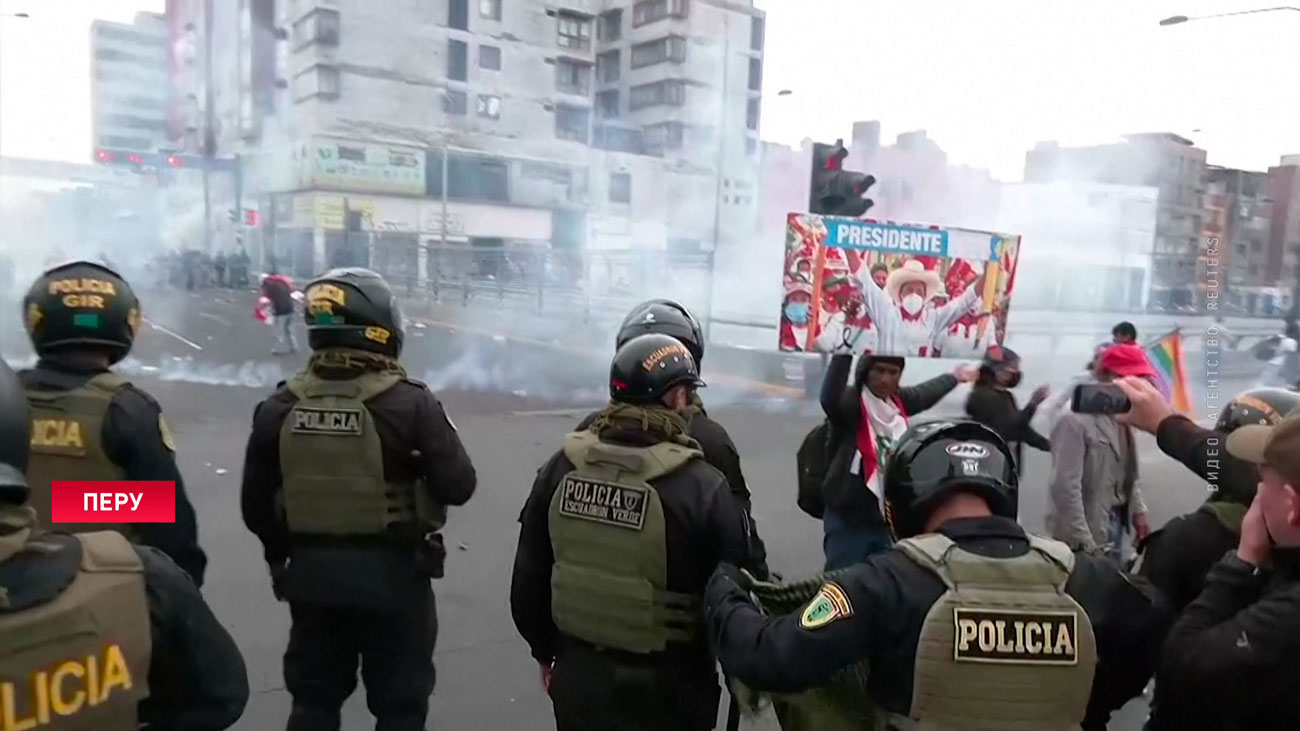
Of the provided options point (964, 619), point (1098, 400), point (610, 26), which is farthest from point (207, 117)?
point (964, 619)

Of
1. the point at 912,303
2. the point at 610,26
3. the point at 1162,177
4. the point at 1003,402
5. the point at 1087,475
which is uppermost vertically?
the point at 610,26

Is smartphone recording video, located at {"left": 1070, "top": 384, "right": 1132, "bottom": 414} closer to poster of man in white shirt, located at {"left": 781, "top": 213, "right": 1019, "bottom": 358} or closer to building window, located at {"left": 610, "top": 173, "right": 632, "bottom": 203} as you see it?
poster of man in white shirt, located at {"left": 781, "top": 213, "right": 1019, "bottom": 358}

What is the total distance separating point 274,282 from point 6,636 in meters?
13.2

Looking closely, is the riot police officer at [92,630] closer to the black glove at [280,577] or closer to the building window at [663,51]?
the black glove at [280,577]

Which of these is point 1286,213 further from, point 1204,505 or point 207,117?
point 207,117

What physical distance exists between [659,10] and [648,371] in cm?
2069

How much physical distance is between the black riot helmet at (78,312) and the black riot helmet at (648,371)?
1.42 metres

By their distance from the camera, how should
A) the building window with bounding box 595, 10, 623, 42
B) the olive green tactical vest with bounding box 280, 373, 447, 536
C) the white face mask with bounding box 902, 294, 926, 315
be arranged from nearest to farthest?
the olive green tactical vest with bounding box 280, 373, 447, 536 < the white face mask with bounding box 902, 294, 926, 315 < the building window with bounding box 595, 10, 623, 42

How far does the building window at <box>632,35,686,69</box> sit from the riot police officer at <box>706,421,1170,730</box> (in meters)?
20.5

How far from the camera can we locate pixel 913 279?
5211 mm

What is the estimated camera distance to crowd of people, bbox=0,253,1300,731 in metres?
1.43

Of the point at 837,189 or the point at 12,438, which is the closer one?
the point at 12,438

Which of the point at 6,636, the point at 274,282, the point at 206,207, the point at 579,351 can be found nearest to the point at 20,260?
the point at 206,207

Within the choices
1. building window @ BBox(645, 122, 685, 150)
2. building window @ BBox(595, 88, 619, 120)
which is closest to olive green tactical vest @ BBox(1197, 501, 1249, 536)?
building window @ BBox(645, 122, 685, 150)
